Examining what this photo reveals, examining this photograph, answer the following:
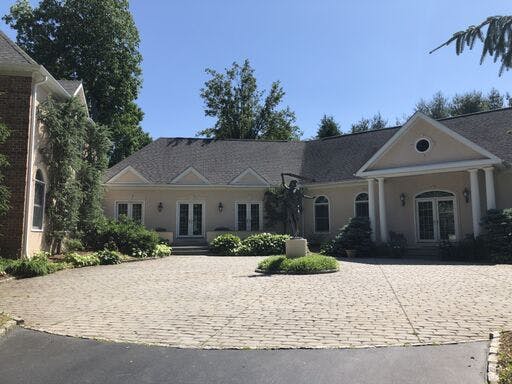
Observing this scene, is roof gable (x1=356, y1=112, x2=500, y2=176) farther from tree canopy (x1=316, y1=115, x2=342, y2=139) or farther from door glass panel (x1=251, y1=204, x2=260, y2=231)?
tree canopy (x1=316, y1=115, x2=342, y2=139)

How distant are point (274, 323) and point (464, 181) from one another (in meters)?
16.1

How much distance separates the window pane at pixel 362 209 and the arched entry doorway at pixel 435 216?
2680 millimetres

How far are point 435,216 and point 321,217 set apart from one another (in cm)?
623

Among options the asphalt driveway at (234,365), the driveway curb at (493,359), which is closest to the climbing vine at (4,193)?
the asphalt driveway at (234,365)

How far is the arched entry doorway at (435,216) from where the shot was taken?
20625 millimetres

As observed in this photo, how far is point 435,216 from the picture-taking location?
827 inches

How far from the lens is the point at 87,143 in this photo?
19641mm

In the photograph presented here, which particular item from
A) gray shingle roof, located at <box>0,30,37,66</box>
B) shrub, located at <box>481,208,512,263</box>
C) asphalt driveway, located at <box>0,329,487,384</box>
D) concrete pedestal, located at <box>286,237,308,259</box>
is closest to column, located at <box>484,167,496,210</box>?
shrub, located at <box>481,208,512,263</box>

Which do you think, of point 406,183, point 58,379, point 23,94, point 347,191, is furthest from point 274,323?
point 347,191

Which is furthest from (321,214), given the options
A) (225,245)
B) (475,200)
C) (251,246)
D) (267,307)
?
(267,307)

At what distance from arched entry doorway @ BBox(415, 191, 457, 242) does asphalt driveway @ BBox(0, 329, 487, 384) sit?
52.6ft

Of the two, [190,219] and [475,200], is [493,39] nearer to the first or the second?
[475,200]

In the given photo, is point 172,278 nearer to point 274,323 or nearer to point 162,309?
point 162,309

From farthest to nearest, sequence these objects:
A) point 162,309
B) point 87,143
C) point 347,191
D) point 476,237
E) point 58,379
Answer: point 347,191
point 87,143
point 476,237
point 162,309
point 58,379
